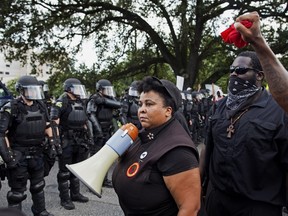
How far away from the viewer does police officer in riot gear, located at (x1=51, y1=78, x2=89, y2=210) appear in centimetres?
566

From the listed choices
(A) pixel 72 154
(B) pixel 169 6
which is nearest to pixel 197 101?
(B) pixel 169 6

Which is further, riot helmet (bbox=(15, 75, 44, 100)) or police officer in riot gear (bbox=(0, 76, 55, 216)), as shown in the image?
riot helmet (bbox=(15, 75, 44, 100))

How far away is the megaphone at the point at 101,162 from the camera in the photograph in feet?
6.09

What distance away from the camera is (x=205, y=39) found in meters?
21.3

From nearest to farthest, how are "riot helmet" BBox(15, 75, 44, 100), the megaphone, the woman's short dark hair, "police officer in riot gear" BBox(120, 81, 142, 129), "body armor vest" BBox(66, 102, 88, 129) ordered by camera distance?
the megaphone < the woman's short dark hair < "riot helmet" BBox(15, 75, 44, 100) < "body armor vest" BBox(66, 102, 88, 129) < "police officer in riot gear" BBox(120, 81, 142, 129)

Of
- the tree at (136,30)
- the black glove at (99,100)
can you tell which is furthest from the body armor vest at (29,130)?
the tree at (136,30)

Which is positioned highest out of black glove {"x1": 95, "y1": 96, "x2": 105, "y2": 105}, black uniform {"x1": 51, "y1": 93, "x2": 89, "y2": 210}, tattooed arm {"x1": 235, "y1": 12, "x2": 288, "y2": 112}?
tattooed arm {"x1": 235, "y1": 12, "x2": 288, "y2": 112}

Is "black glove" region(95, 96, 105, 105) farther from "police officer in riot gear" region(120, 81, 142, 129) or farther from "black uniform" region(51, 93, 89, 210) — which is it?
"police officer in riot gear" region(120, 81, 142, 129)

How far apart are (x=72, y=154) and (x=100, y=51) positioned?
51.0 feet

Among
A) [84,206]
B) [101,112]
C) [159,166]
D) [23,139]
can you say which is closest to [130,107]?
[101,112]

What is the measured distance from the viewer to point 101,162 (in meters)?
1.91

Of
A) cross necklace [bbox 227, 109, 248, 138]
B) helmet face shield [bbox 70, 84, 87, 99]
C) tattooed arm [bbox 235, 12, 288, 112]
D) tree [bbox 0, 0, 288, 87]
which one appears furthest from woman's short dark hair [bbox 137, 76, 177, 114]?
tree [bbox 0, 0, 288, 87]

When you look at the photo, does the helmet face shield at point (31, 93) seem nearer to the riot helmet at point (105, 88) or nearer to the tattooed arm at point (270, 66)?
the riot helmet at point (105, 88)

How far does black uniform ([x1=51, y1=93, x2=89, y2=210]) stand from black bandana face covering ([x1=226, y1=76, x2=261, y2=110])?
3.59m
